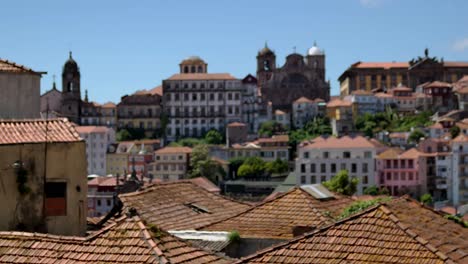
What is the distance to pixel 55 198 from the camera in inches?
614

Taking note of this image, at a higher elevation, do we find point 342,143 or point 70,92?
point 70,92

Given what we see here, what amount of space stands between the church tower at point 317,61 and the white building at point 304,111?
12668mm

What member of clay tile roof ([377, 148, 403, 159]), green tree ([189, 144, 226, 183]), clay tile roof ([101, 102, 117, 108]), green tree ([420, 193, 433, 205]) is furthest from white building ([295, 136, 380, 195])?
clay tile roof ([101, 102, 117, 108])

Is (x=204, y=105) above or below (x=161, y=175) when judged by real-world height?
above

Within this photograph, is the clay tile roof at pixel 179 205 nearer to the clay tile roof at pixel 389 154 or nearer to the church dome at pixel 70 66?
the clay tile roof at pixel 389 154

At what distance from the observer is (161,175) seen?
116 m

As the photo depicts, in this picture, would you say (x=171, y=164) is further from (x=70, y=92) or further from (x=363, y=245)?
(x=363, y=245)

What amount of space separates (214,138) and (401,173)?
3609 centimetres

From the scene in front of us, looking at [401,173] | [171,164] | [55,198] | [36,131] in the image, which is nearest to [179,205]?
[55,198]

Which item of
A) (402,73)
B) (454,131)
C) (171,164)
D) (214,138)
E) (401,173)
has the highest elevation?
(402,73)

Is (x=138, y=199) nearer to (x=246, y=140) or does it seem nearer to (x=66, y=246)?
(x=66, y=246)

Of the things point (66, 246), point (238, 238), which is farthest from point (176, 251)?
point (238, 238)

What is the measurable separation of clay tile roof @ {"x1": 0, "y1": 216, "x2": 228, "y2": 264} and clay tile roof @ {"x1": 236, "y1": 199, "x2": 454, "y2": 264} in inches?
30.7

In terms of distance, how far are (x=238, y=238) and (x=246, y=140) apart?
373 feet
